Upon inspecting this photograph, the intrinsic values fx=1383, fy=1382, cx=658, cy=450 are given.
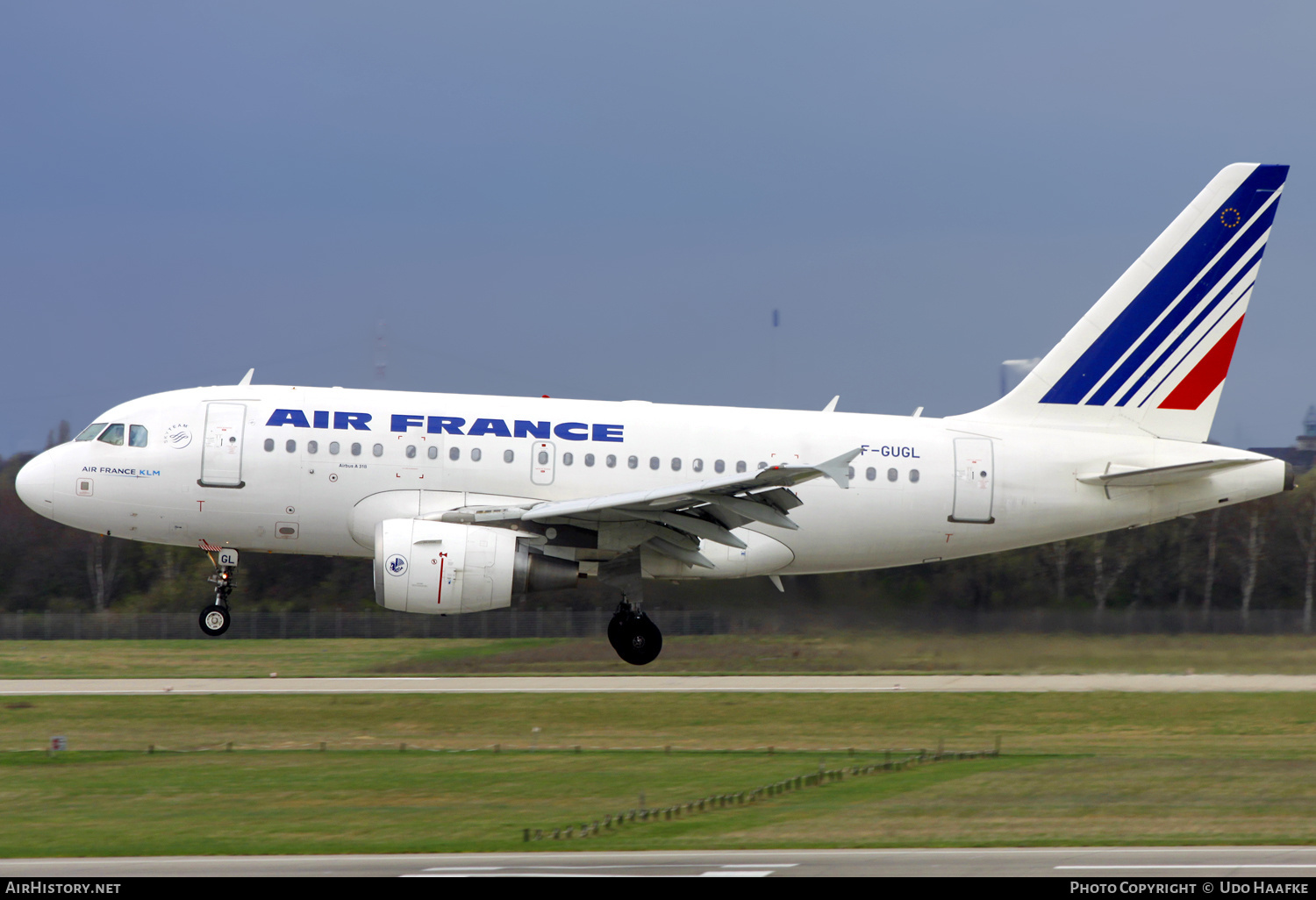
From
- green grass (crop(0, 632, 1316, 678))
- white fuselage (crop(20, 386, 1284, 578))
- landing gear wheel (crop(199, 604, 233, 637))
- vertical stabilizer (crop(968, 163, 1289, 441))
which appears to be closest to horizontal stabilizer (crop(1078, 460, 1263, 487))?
white fuselage (crop(20, 386, 1284, 578))

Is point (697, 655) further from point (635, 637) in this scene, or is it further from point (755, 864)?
point (755, 864)

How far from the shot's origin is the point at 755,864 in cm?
1577

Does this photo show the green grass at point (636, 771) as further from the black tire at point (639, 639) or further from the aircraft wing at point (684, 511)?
the aircraft wing at point (684, 511)

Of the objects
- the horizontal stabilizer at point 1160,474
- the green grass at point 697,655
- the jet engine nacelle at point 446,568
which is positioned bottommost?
the green grass at point 697,655

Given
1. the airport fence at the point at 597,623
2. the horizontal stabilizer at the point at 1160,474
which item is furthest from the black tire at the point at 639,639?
the horizontal stabilizer at the point at 1160,474

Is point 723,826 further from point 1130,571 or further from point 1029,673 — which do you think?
point 1130,571

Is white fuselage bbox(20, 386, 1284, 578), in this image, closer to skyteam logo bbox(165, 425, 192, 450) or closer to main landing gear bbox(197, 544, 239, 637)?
skyteam logo bbox(165, 425, 192, 450)

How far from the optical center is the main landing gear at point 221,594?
23.4m

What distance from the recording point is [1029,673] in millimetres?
28094

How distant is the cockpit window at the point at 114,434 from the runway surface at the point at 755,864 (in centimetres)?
874

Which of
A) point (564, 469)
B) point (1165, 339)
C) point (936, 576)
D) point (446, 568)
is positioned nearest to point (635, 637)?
point (564, 469)

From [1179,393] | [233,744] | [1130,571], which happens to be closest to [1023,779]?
[1179,393]

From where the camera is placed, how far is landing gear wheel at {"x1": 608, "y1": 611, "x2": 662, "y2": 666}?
78.5 ft

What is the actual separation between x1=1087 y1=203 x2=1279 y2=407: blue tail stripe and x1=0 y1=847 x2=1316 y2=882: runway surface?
1047cm
